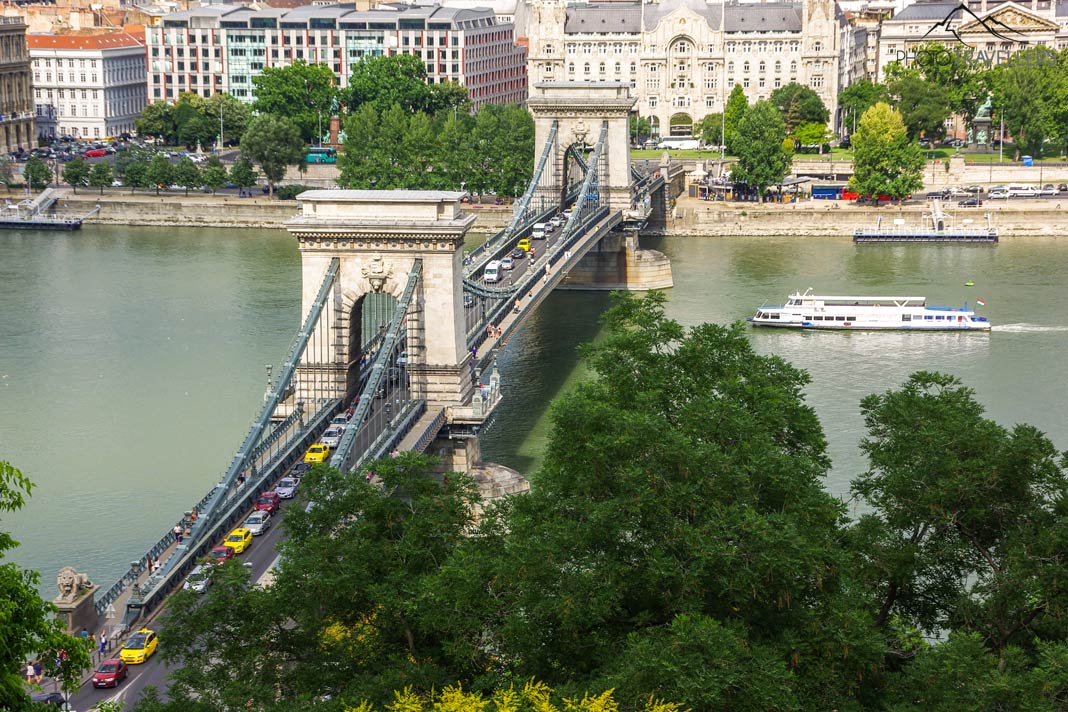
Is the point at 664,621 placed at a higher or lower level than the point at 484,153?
lower

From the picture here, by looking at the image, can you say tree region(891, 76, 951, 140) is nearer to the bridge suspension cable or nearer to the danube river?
the danube river

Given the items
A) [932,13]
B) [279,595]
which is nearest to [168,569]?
[279,595]

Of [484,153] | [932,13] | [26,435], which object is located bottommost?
[26,435]

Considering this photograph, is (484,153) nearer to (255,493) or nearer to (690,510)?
(255,493)

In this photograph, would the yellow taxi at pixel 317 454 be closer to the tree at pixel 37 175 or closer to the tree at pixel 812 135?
the tree at pixel 37 175

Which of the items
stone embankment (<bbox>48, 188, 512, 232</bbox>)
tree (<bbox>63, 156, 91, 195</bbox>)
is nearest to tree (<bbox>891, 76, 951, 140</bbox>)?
stone embankment (<bbox>48, 188, 512, 232</bbox>)

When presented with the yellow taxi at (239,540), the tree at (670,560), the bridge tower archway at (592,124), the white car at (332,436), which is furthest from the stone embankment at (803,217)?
the tree at (670,560)
